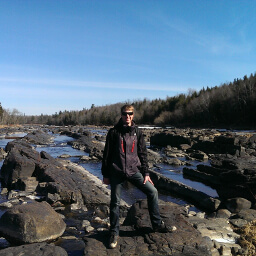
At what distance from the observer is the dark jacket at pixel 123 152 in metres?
4.80

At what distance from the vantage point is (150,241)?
5.00m

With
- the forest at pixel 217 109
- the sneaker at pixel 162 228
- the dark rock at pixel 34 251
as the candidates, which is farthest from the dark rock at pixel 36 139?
the forest at pixel 217 109

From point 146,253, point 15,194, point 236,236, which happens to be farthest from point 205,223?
point 15,194

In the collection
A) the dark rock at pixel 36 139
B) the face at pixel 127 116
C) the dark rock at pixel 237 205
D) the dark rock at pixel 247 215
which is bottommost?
the dark rock at pixel 36 139

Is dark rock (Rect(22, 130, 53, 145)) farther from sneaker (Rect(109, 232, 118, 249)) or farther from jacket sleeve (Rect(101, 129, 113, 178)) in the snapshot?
sneaker (Rect(109, 232, 118, 249))

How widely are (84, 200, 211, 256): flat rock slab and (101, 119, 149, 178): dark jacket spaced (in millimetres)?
1351

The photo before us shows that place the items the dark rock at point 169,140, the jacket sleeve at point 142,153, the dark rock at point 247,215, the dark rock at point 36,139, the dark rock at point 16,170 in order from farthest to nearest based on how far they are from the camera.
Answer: the dark rock at point 36,139 < the dark rock at point 169,140 < the dark rock at point 16,170 < the dark rock at point 247,215 < the jacket sleeve at point 142,153

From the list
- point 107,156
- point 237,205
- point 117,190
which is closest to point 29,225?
point 117,190

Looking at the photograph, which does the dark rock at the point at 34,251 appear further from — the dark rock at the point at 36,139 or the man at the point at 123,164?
the dark rock at the point at 36,139

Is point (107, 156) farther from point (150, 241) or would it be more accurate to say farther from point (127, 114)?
point (150, 241)

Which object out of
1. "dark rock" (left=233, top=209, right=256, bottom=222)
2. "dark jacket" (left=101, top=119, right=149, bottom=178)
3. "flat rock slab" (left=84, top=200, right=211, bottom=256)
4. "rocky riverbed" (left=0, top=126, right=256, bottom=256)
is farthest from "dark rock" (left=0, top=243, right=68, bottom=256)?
"dark rock" (left=233, top=209, right=256, bottom=222)

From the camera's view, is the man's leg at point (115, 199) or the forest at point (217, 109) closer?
the man's leg at point (115, 199)

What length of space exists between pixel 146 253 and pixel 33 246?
2236 mm

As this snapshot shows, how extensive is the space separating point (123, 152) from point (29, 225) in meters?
3.12
